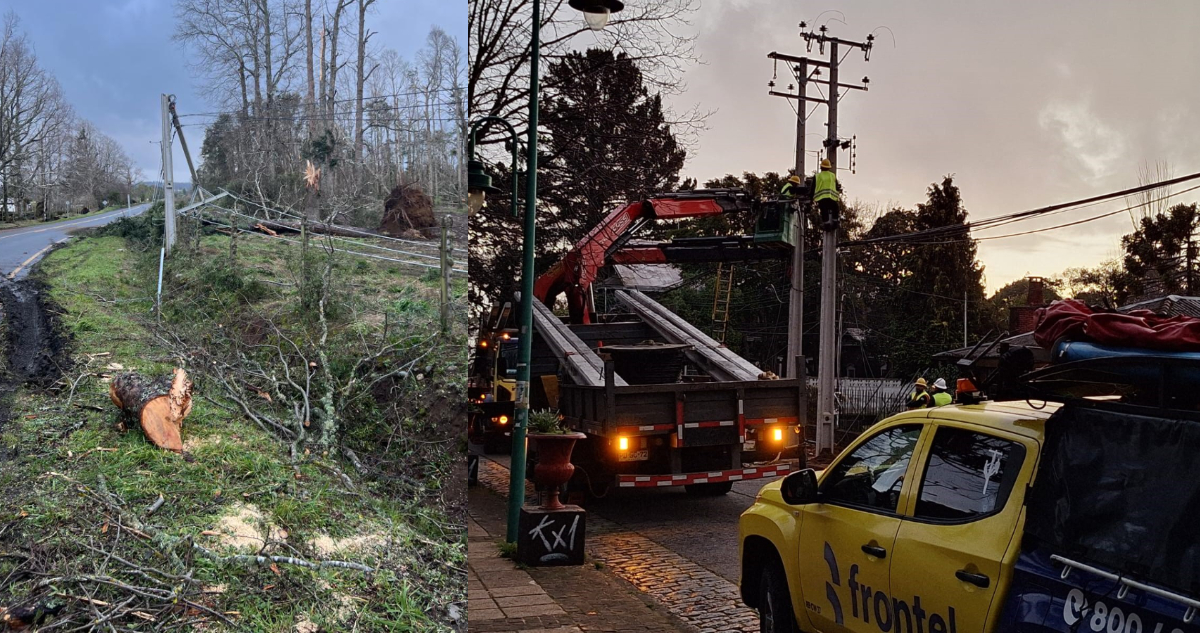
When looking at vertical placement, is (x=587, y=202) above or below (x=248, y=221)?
above

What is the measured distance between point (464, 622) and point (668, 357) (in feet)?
31.0

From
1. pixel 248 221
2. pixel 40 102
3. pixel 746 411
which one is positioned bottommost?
pixel 746 411

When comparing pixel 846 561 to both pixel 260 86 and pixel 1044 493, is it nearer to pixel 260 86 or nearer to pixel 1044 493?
pixel 1044 493

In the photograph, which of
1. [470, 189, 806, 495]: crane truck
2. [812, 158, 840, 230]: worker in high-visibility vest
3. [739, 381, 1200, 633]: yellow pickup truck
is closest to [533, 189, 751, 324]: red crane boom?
[470, 189, 806, 495]: crane truck

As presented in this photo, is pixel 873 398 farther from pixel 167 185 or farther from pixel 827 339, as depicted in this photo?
pixel 167 185

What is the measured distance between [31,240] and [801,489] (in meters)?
3.93

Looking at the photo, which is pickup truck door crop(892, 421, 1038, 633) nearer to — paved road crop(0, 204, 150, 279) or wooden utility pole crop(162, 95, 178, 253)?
wooden utility pole crop(162, 95, 178, 253)

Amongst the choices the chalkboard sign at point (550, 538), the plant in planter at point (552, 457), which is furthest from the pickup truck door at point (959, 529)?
the plant in planter at point (552, 457)

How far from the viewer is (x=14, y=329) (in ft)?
12.5

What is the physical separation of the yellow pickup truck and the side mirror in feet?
0.04

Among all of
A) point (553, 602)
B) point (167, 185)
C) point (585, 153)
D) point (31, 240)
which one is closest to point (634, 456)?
point (553, 602)

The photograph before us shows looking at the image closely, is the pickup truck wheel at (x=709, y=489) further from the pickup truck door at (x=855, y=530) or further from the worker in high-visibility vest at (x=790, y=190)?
the pickup truck door at (x=855, y=530)

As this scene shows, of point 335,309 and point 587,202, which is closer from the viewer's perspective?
point 335,309

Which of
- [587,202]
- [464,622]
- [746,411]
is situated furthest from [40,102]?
[587,202]
